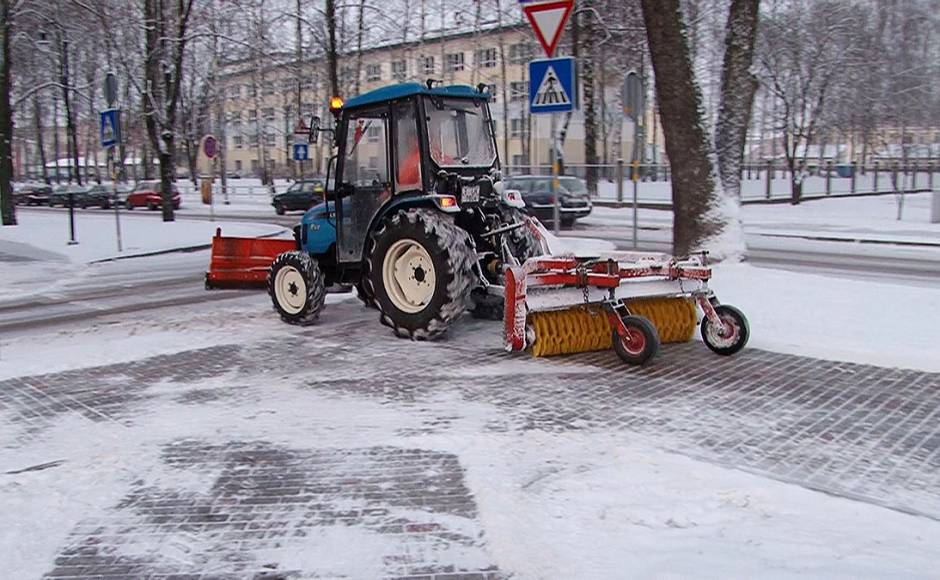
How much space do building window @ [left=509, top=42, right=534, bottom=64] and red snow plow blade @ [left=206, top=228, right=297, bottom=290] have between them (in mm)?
35644

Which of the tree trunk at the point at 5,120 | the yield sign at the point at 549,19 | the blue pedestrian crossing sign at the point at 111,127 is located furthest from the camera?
the tree trunk at the point at 5,120

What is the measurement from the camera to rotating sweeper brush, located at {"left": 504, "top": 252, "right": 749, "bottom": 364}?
7.29 meters

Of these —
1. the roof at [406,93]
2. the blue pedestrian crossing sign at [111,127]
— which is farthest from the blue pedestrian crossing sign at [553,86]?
the blue pedestrian crossing sign at [111,127]

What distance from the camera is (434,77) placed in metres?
36.6

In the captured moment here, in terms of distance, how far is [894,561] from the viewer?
3.75 m

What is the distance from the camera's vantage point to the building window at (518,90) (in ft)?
174

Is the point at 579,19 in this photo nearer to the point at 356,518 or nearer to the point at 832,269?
the point at 832,269

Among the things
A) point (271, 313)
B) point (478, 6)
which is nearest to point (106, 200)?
point (478, 6)

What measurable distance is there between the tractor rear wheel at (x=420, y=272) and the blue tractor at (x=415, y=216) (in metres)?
0.01

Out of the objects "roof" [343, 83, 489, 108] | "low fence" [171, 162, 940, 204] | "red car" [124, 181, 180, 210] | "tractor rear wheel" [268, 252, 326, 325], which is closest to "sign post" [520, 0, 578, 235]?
"roof" [343, 83, 489, 108]

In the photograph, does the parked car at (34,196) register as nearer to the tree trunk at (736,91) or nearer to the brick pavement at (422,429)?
the tree trunk at (736,91)

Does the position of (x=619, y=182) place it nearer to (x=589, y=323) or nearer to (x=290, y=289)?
(x=290, y=289)

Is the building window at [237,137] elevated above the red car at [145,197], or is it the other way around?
the building window at [237,137]

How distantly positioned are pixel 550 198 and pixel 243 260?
58.3 ft
